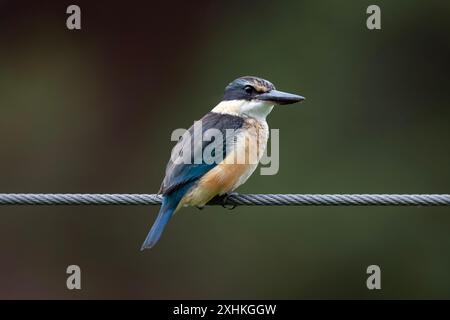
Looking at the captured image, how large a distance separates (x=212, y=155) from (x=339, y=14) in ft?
17.4

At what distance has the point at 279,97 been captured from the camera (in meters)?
5.64

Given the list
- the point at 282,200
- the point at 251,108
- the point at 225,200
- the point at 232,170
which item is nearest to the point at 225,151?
the point at 232,170

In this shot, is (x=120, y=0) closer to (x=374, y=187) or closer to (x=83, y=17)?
(x=83, y=17)

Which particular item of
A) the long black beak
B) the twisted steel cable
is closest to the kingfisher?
the long black beak

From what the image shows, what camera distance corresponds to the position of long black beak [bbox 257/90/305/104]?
5.63 metres

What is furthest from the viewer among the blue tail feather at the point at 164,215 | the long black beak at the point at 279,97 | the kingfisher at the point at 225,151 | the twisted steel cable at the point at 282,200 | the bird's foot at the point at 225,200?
the long black beak at the point at 279,97

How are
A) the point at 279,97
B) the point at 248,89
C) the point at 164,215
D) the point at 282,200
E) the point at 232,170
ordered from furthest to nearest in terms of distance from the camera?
1. the point at 248,89
2. the point at 279,97
3. the point at 232,170
4. the point at 164,215
5. the point at 282,200

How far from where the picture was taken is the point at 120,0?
10289mm

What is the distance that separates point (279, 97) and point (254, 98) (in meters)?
0.17

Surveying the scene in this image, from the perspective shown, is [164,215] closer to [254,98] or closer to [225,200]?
[225,200]

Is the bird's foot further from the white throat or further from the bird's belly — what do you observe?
the white throat

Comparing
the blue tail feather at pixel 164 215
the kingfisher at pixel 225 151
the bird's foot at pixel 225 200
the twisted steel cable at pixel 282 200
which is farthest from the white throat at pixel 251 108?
the twisted steel cable at pixel 282 200

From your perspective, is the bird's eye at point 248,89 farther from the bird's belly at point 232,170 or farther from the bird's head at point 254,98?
the bird's belly at point 232,170

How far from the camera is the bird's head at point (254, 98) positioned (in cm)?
568
